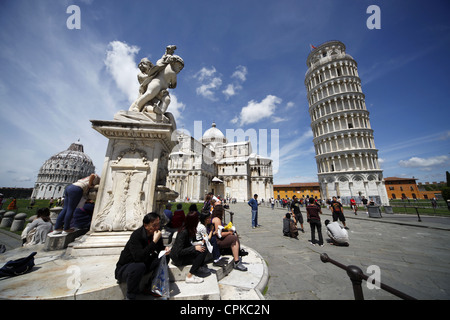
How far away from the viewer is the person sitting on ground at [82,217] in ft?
12.1

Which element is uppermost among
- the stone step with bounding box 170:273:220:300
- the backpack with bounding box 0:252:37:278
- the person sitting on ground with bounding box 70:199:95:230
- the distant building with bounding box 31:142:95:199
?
the distant building with bounding box 31:142:95:199

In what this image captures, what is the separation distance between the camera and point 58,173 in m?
74.8

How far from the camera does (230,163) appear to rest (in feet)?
142

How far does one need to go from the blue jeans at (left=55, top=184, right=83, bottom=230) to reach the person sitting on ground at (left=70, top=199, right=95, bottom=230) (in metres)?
0.22

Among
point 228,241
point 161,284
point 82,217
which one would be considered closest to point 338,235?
point 228,241

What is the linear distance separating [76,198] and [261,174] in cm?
4319

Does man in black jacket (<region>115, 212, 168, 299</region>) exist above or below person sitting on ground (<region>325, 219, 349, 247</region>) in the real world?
above

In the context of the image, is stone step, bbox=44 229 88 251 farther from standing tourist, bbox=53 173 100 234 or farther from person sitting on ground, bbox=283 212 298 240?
person sitting on ground, bbox=283 212 298 240

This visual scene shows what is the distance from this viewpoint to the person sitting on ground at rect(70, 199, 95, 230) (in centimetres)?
370

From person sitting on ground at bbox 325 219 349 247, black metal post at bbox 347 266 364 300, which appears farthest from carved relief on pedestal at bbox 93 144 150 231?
person sitting on ground at bbox 325 219 349 247

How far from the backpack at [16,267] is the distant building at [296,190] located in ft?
187

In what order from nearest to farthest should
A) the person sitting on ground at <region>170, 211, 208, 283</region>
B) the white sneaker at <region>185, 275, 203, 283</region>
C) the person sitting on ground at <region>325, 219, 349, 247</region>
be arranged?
1. the white sneaker at <region>185, 275, 203, 283</region>
2. the person sitting on ground at <region>170, 211, 208, 283</region>
3. the person sitting on ground at <region>325, 219, 349, 247</region>

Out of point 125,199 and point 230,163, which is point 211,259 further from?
point 230,163
